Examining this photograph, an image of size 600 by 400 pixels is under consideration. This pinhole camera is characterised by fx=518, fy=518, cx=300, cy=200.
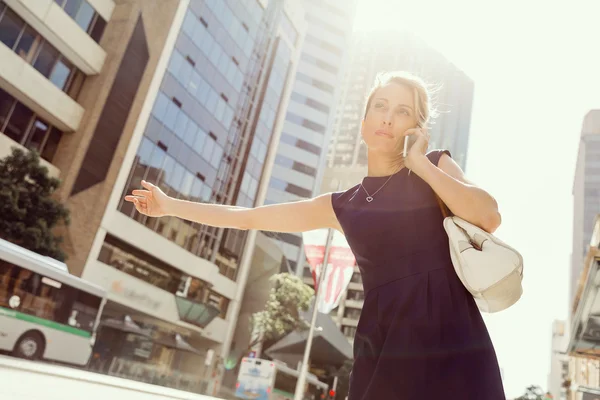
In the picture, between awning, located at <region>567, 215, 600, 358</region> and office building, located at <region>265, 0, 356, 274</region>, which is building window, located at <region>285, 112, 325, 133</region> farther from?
awning, located at <region>567, 215, 600, 358</region>

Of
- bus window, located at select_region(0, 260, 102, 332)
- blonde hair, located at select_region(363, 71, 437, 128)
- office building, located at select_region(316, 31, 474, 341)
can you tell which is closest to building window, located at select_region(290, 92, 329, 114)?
office building, located at select_region(316, 31, 474, 341)

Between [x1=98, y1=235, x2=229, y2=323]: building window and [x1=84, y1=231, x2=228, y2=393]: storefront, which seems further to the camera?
[x1=98, y1=235, x2=229, y2=323]: building window

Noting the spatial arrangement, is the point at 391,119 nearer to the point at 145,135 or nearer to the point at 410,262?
the point at 410,262

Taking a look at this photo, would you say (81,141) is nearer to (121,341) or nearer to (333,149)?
(121,341)

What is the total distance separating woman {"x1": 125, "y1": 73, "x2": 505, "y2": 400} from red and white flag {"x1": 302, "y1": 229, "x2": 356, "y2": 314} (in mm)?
16211

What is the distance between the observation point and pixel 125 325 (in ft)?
94.8

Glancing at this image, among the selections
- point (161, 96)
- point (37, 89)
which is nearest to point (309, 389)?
point (161, 96)

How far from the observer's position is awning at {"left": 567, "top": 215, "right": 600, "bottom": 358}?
13431mm

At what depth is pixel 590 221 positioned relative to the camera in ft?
365

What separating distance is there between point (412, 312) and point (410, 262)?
15 centimetres

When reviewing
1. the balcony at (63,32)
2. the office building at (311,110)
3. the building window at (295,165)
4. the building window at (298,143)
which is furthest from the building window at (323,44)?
the balcony at (63,32)

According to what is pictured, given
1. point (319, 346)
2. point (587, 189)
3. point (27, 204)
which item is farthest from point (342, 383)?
point (587, 189)

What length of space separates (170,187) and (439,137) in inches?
3952

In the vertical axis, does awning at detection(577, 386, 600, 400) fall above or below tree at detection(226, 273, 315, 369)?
below
